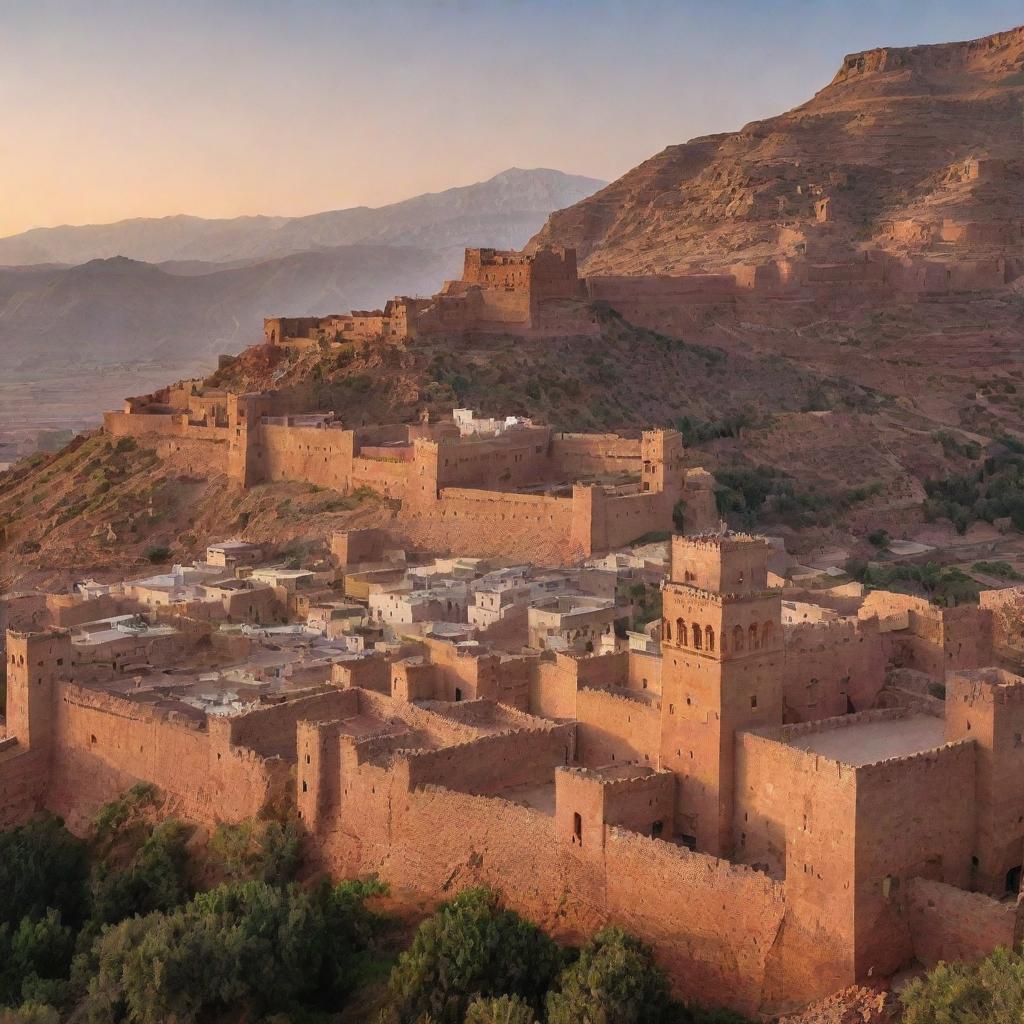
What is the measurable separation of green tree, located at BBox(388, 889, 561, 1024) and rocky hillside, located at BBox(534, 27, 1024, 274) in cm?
5374

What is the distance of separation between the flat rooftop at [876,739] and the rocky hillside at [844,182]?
51059mm

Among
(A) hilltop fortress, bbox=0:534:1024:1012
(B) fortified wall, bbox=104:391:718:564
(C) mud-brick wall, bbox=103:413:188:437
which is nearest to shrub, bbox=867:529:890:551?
(B) fortified wall, bbox=104:391:718:564

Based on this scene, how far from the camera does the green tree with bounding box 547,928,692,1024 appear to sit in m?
18.2

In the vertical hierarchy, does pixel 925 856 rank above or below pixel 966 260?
below

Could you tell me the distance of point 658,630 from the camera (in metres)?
28.8

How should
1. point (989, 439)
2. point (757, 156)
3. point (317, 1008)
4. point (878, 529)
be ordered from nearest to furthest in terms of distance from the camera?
point (317, 1008) < point (878, 529) < point (989, 439) < point (757, 156)

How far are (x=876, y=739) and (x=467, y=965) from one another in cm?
529

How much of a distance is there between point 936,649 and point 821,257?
47.6 meters

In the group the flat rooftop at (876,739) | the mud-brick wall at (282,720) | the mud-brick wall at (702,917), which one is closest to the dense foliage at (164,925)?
the mud-brick wall at (282,720)

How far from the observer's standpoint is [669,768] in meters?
20.8

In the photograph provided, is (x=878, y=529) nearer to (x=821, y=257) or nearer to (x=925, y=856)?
(x=821, y=257)

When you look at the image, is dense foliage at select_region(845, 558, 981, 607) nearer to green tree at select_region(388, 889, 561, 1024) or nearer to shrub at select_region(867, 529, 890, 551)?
shrub at select_region(867, 529, 890, 551)

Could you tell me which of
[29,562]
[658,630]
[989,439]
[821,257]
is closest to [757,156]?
[821,257]

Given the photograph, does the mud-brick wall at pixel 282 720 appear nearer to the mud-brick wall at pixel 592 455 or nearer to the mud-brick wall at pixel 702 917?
the mud-brick wall at pixel 702 917
